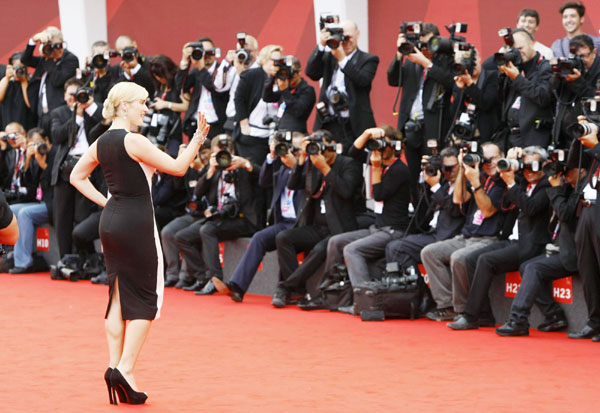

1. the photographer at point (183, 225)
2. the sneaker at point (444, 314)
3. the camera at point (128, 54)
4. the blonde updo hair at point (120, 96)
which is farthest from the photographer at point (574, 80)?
the camera at point (128, 54)

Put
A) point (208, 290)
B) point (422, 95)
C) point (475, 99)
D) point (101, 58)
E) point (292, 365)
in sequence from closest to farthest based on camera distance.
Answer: point (292, 365) → point (475, 99) → point (422, 95) → point (208, 290) → point (101, 58)

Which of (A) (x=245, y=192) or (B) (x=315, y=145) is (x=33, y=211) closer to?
(A) (x=245, y=192)

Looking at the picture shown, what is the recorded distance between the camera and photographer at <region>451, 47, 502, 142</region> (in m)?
8.05

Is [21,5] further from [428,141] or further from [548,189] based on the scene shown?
[548,189]

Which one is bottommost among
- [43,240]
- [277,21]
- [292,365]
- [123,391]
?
[43,240]

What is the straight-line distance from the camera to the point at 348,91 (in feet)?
29.5

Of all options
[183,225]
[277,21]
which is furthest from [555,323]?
[277,21]

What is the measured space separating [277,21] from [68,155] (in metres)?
3.08

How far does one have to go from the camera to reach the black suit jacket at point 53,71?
11.4 meters

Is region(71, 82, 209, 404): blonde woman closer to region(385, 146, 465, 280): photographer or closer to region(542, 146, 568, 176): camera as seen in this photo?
region(542, 146, 568, 176): camera

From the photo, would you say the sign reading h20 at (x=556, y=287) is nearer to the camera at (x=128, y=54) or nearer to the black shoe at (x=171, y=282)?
the black shoe at (x=171, y=282)

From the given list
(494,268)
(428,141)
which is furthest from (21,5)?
(494,268)

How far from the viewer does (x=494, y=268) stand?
7.45 metres

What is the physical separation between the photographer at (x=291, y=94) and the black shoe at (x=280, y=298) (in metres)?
1.55
